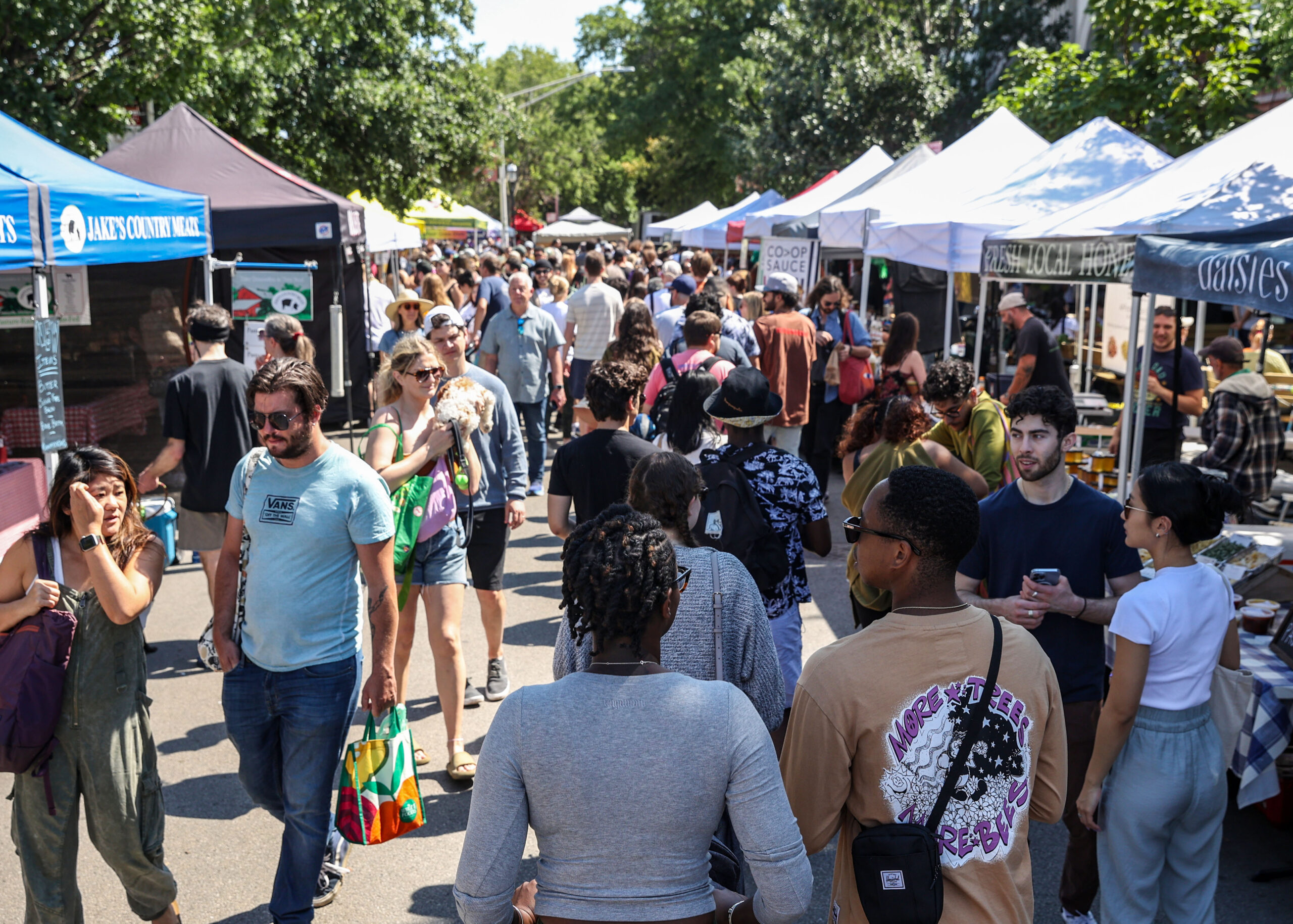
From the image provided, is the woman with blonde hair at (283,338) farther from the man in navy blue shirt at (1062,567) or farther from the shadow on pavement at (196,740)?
the man in navy blue shirt at (1062,567)

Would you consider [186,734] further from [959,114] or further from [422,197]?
[959,114]

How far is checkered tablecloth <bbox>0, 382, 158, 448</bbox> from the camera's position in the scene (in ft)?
28.7

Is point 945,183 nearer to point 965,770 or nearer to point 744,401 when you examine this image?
point 744,401

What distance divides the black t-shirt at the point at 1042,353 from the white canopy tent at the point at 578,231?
103ft

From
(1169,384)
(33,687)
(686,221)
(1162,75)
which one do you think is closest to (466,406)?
(33,687)

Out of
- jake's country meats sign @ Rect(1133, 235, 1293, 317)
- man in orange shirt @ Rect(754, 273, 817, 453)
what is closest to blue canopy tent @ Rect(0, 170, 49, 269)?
man in orange shirt @ Rect(754, 273, 817, 453)

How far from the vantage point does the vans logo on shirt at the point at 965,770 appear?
213cm

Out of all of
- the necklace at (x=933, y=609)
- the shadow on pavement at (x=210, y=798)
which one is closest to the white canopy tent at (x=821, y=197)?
the shadow on pavement at (x=210, y=798)

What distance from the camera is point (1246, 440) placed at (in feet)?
23.6

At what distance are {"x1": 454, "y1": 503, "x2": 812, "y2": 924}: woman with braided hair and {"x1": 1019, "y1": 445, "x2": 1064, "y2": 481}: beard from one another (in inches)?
70.8

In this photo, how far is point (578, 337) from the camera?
11.0 meters

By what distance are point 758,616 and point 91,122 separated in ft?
39.1

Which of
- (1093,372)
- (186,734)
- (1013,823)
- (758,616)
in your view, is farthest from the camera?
(1093,372)

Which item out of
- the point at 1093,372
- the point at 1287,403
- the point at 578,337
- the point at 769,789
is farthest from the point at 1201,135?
the point at 769,789
